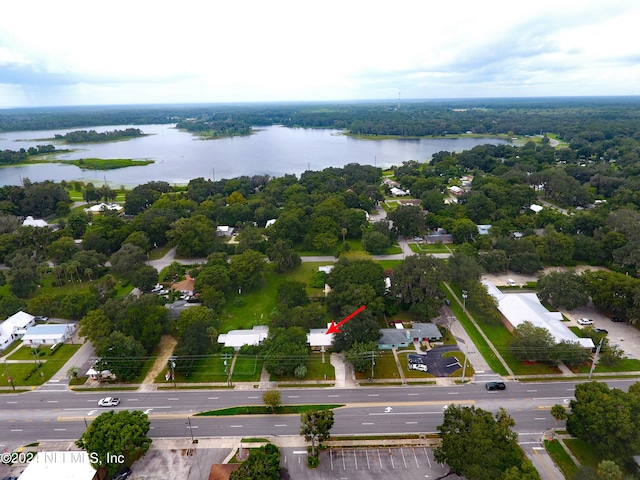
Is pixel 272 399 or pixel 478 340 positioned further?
pixel 478 340

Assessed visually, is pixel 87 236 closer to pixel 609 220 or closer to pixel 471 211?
pixel 471 211

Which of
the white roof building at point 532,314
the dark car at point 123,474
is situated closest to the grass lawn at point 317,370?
the dark car at point 123,474

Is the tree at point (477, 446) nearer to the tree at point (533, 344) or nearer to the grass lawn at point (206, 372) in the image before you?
the tree at point (533, 344)

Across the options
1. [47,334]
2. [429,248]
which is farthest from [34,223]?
[429,248]

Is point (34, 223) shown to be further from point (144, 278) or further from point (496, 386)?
point (496, 386)

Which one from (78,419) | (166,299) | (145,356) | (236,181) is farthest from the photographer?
(236,181)

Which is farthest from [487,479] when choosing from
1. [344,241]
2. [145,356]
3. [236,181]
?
[236,181]
